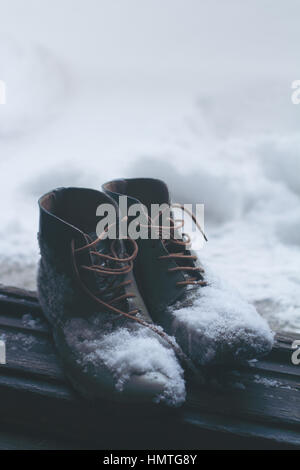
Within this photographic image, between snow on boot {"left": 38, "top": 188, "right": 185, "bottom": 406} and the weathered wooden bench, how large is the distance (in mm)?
38

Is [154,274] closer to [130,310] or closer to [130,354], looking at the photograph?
[130,310]

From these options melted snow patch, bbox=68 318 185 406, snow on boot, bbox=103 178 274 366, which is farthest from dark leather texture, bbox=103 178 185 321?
melted snow patch, bbox=68 318 185 406

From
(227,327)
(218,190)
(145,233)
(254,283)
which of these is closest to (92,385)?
(227,327)

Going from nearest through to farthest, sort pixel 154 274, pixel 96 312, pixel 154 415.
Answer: pixel 154 415, pixel 96 312, pixel 154 274

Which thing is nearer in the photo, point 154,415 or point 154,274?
point 154,415

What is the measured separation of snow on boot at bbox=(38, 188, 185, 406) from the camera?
0.71m

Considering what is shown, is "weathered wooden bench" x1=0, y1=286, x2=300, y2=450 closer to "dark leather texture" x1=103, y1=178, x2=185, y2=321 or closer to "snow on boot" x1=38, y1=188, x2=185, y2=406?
"snow on boot" x1=38, y1=188, x2=185, y2=406

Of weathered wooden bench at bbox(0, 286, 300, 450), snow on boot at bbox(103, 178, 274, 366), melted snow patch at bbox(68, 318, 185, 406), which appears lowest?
weathered wooden bench at bbox(0, 286, 300, 450)

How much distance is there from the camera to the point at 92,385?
2.39ft

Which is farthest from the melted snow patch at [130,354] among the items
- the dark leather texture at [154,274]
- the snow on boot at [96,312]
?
the dark leather texture at [154,274]

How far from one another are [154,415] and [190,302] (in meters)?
0.23

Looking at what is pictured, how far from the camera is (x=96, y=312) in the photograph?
0.85m

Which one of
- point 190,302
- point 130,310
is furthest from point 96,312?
point 190,302

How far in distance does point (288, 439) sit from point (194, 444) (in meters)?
0.16
